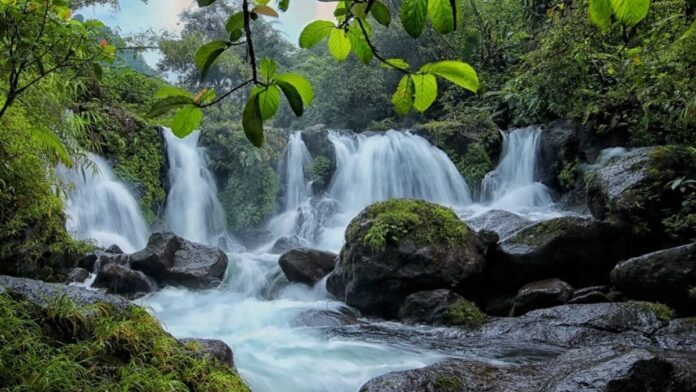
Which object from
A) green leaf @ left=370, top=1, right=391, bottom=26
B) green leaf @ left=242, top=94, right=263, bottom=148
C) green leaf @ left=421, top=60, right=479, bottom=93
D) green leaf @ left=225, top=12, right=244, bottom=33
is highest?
green leaf @ left=370, top=1, right=391, bottom=26

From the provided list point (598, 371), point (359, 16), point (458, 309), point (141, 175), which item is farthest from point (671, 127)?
point (141, 175)

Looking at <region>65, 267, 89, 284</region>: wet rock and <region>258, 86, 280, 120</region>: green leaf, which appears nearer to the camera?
<region>258, 86, 280, 120</region>: green leaf

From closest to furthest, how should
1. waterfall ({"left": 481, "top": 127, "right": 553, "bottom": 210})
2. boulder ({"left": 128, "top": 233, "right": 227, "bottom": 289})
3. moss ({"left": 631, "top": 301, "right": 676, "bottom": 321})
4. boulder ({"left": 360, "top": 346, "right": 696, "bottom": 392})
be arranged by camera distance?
boulder ({"left": 360, "top": 346, "right": 696, "bottom": 392}) → moss ({"left": 631, "top": 301, "right": 676, "bottom": 321}) → boulder ({"left": 128, "top": 233, "right": 227, "bottom": 289}) → waterfall ({"left": 481, "top": 127, "right": 553, "bottom": 210})

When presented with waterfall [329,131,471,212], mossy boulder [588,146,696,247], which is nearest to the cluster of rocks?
waterfall [329,131,471,212]

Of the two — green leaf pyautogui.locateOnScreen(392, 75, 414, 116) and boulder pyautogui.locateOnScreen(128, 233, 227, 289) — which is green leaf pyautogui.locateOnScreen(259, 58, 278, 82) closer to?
green leaf pyautogui.locateOnScreen(392, 75, 414, 116)

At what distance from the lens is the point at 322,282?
8.12 m

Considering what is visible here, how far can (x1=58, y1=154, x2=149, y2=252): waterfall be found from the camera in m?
9.52

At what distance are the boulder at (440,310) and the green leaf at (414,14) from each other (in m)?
5.78

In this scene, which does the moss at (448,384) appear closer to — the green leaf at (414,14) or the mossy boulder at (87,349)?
the mossy boulder at (87,349)

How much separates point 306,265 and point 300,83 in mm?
7610

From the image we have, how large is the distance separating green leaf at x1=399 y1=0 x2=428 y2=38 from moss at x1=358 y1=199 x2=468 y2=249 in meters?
6.17

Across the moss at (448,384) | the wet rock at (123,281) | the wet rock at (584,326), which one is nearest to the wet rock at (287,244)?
the wet rock at (123,281)

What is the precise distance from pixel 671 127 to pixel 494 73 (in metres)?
8.45

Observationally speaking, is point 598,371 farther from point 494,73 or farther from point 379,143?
point 494,73
